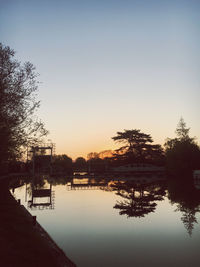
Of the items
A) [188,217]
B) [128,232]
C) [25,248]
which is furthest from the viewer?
[188,217]

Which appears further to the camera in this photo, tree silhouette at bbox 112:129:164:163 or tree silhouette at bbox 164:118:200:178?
tree silhouette at bbox 112:129:164:163

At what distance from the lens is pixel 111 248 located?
40.3 feet

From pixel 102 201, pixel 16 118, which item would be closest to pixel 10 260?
pixel 16 118

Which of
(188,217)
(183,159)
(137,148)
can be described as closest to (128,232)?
(188,217)

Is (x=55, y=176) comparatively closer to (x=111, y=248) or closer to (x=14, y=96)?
(x=14, y=96)

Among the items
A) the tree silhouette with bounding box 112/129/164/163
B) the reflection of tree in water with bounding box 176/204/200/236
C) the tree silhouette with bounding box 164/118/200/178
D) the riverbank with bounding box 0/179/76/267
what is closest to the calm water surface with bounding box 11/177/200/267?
the reflection of tree in water with bounding box 176/204/200/236

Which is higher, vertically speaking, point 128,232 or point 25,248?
point 25,248

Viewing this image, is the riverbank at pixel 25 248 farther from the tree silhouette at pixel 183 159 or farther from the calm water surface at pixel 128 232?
the tree silhouette at pixel 183 159

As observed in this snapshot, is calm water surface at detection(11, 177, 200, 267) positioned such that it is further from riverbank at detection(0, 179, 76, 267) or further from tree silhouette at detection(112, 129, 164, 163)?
tree silhouette at detection(112, 129, 164, 163)

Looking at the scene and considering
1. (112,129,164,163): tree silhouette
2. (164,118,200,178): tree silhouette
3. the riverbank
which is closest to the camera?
the riverbank

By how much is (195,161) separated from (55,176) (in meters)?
35.1

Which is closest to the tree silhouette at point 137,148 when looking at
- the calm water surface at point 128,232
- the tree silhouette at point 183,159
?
the tree silhouette at point 183,159

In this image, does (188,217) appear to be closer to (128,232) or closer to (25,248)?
(128,232)

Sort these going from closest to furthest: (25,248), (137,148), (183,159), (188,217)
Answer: (25,248) → (188,217) → (183,159) → (137,148)
